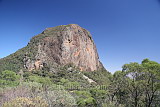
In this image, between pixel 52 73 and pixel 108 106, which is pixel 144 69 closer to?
pixel 108 106

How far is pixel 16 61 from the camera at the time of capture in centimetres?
7612

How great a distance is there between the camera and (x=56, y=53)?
86.8 metres

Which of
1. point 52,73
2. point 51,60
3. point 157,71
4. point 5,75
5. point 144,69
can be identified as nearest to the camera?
point 157,71

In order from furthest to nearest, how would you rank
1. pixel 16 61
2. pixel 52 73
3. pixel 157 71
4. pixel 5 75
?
pixel 16 61 < pixel 52 73 < pixel 5 75 < pixel 157 71

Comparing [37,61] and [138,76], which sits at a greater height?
[37,61]

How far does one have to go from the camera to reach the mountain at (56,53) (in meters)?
75.7

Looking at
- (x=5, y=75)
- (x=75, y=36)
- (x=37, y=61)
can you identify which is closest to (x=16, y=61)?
(x=37, y=61)

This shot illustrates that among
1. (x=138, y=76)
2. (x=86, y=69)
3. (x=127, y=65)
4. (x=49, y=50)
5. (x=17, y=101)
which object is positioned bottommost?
(x=17, y=101)

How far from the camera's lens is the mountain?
248ft

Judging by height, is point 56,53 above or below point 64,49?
below

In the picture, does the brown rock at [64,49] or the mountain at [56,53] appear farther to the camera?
the brown rock at [64,49]

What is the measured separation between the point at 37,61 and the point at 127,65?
216 ft

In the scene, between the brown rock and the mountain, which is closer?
the mountain

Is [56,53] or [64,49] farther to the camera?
[64,49]
